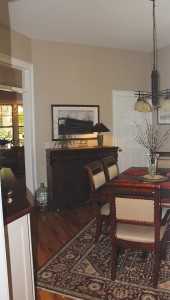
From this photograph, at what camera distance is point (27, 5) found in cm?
360

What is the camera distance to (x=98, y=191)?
3.18 meters

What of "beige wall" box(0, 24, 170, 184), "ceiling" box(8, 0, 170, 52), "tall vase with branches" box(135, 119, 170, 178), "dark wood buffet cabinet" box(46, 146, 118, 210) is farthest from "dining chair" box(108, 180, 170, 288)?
"tall vase with branches" box(135, 119, 170, 178)

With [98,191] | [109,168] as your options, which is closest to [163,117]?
[109,168]

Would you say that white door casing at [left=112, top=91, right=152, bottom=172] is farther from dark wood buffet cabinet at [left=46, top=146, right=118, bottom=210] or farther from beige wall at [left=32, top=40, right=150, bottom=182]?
dark wood buffet cabinet at [left=46, top=146, right=118, bottom=210]

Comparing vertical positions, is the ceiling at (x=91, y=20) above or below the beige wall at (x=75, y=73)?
above

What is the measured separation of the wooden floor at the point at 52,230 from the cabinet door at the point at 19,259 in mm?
691

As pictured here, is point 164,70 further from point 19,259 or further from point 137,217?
point 19,259

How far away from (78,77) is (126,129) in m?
1.59

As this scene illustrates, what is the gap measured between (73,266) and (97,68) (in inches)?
158

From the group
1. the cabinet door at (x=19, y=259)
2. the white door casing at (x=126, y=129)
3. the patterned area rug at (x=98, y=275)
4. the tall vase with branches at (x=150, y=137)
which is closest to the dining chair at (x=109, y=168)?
the patterned area rug at (x=98, y=275)

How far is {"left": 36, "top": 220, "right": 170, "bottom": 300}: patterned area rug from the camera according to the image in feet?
7.86

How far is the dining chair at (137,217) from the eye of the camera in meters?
2.26

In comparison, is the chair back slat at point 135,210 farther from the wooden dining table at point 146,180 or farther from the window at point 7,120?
the window at point 7,120

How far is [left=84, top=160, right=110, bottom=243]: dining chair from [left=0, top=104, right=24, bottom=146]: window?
8159 mm
